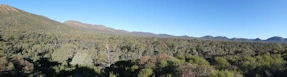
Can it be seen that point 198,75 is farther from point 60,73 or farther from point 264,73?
point 60,73

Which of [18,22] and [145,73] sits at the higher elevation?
[18,22]

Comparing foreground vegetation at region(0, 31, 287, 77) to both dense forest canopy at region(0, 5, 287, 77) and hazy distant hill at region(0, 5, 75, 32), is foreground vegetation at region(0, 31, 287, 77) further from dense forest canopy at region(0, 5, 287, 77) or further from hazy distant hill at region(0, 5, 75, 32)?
hazy distant hill at region(0, 5, 75, 32)

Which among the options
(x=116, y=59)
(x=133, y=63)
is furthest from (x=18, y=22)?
(x=133, y=63)

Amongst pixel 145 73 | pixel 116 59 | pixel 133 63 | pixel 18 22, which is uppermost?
pixel 18 22

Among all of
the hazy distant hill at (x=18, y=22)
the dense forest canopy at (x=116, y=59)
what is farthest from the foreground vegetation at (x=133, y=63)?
the hazy distant hill at (x=18, y=22)

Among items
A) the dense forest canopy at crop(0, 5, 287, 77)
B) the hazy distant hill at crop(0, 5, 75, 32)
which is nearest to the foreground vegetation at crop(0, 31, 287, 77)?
the dense forest canopy at crop(0, 5, 287, 77)

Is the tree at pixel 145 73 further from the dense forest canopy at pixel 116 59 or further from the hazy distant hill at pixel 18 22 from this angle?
the hazy distant hill at pixel 18 22

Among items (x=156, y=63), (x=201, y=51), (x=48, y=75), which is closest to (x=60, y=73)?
(x=48, y=75)

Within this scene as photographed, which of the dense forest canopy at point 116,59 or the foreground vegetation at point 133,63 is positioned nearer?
the foreground vegetation at point 133,63

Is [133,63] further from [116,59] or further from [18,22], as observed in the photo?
[18,22]
